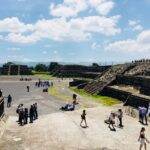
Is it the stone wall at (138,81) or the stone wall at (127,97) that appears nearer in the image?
the stone wall at (127,97)

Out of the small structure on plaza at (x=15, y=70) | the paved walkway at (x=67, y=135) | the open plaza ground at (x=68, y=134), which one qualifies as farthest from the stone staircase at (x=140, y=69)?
the small structure on plaza at (x=15, y=70)

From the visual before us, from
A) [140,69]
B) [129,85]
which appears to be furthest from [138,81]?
[140,69]

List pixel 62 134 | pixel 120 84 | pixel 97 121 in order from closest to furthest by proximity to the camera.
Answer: pixel 62 134, pixel 97 121, pixel 120 84

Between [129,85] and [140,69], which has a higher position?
[140,69]

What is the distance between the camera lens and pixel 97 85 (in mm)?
68438

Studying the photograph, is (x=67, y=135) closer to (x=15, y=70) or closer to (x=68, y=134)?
(x=68, y=134)

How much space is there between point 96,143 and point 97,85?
41018mm

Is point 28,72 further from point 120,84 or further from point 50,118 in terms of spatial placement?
point 50,118

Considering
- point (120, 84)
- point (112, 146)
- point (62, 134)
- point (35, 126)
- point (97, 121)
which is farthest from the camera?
point (120, 84)

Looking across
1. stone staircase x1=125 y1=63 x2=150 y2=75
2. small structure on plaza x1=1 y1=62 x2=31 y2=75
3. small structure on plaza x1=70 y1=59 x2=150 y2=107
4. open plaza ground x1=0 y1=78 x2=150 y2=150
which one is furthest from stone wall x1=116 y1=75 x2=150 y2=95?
small structure on plaza x1=1 y1=62 x2=31 y2=75

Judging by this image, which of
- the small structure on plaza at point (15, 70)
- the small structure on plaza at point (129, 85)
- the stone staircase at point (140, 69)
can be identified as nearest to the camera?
the small structure on plaza at point (129, 85)

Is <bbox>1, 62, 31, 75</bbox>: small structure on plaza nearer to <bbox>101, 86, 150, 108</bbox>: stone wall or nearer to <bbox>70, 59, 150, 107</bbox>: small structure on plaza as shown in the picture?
<bbox>70, 59, 150, 107</bbox>: small structure on plaza

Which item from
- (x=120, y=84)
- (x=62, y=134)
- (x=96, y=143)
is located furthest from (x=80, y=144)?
(x=120, y=84)

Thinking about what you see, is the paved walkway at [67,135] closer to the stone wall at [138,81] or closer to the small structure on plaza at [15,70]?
the stone wall at [138,81]
